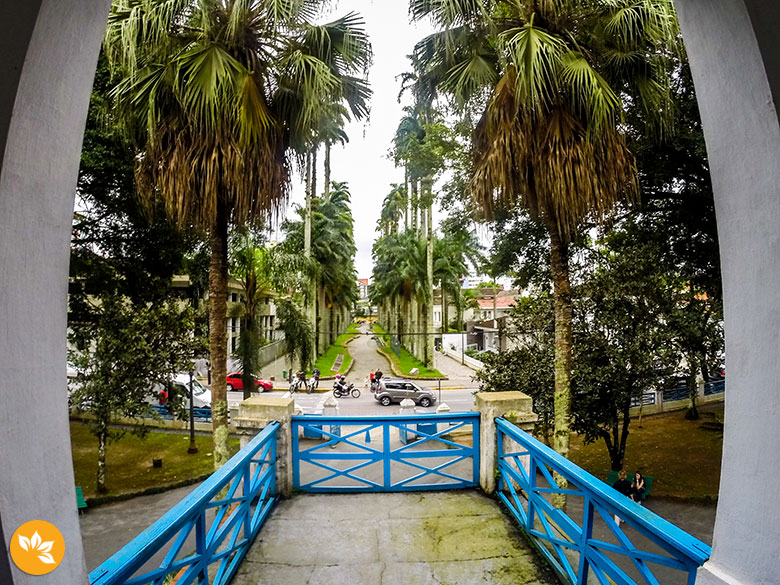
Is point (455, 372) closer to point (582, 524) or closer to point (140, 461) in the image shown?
point (140, 461)

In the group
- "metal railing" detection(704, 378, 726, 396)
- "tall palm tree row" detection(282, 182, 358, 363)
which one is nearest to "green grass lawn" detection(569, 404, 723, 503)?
"metal railing" detection(704, 378, 726, 396)

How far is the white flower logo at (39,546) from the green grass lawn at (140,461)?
12065 mm

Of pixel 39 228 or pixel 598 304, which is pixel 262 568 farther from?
pixel 598 304

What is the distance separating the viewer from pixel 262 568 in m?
3.44

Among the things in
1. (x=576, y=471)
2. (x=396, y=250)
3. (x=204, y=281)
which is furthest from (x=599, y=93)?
(x=396, y=250)

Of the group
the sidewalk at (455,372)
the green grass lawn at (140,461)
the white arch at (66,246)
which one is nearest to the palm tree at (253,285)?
the green grass lawn at (140,461)

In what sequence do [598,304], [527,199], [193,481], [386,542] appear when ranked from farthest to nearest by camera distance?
[193,481]
[598,304]
[527,199]
[386,542]

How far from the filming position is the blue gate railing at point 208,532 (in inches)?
76.4

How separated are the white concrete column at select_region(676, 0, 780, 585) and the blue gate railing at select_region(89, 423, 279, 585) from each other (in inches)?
95.1

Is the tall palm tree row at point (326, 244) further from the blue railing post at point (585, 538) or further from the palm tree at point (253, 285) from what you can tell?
the blue railing post at point (585, 538)

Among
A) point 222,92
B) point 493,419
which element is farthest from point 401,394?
point 222,92

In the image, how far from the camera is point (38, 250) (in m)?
1.45

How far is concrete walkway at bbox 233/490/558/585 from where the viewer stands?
333cm

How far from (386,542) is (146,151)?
626 cm
